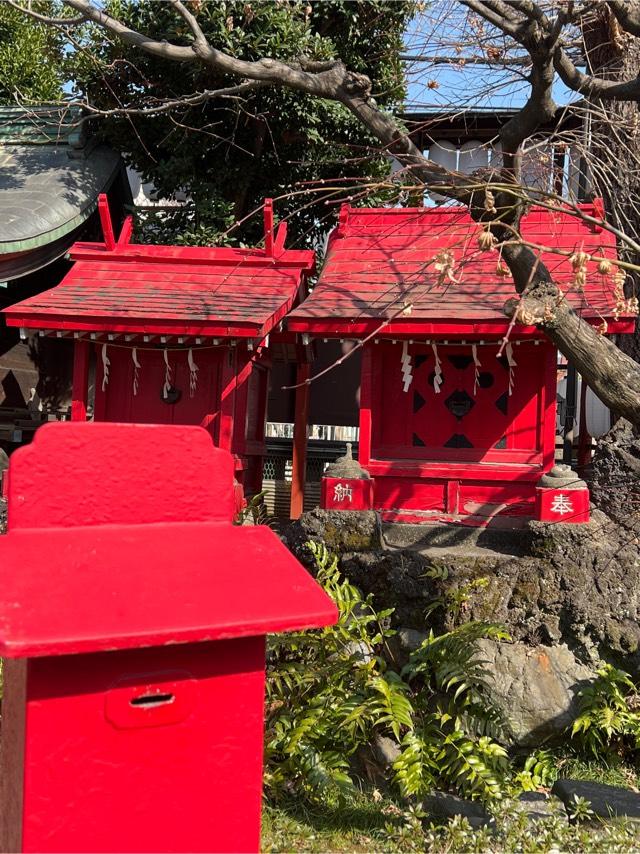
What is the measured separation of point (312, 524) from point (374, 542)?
67 cm

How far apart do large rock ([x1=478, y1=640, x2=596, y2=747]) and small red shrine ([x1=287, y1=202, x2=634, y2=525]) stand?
1.69 m

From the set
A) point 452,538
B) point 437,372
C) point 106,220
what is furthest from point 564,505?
point 106,220

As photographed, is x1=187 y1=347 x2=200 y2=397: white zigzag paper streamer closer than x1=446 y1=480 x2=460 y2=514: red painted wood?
No

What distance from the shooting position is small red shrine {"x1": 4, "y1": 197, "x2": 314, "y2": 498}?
8.23 metres

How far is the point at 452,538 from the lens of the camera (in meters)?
7.82

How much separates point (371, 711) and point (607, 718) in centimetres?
218

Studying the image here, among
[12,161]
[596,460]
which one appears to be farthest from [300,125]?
[596,460]

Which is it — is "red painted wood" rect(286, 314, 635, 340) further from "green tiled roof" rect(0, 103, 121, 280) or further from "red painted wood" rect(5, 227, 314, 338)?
"green tiled roof" rect(0, 103, 121, 280)

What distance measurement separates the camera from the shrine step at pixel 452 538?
7.56 metres

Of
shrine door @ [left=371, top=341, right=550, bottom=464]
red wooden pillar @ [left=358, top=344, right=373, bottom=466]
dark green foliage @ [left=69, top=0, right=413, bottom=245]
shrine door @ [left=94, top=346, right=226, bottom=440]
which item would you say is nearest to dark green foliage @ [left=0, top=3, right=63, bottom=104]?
dark green foliage @ [left=69, top=0, right=413, bottom=245]

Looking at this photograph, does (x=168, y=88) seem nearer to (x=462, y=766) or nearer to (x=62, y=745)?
(x=462, y=766)

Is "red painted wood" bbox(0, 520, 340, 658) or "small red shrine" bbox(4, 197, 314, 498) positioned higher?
"small red shrine" bbox(4, 197, 314, 498)

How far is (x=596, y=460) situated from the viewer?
772cm

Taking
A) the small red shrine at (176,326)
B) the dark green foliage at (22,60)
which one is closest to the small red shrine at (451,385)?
the small red shrine at (176,326)
